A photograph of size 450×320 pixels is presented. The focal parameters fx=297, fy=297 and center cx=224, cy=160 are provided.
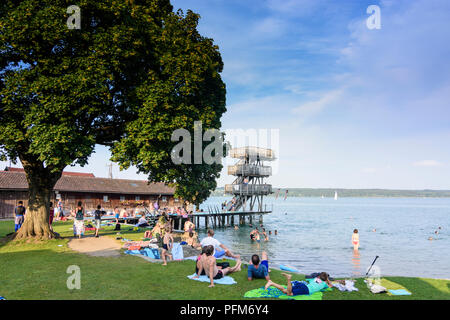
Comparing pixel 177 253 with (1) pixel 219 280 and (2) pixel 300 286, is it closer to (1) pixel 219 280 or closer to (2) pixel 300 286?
(1) pixel 219 280

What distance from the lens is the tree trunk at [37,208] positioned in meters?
16.7

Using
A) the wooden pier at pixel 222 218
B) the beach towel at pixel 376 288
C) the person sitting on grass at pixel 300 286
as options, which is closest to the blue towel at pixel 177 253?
the person sitting on grass at pixel 300 286

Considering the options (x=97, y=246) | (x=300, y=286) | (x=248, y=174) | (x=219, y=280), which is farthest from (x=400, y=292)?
(x=248, y=174)

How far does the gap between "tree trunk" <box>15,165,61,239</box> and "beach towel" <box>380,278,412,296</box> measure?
56.2 feet

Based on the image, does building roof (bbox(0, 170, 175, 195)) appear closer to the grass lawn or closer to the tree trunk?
the tree trunk

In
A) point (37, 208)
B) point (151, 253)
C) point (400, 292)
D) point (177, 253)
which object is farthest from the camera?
point (37, 208)

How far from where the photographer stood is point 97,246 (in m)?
17.1

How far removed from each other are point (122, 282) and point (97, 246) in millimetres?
8068

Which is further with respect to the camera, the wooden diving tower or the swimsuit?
the wooden diving tower

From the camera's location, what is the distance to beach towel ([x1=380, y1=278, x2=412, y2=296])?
9636mm

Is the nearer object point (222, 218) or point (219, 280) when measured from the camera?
point (219, 280)

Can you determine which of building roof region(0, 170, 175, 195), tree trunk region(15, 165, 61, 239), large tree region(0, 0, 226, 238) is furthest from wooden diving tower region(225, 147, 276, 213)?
tree trunk region(15, 165, 61, 239)
